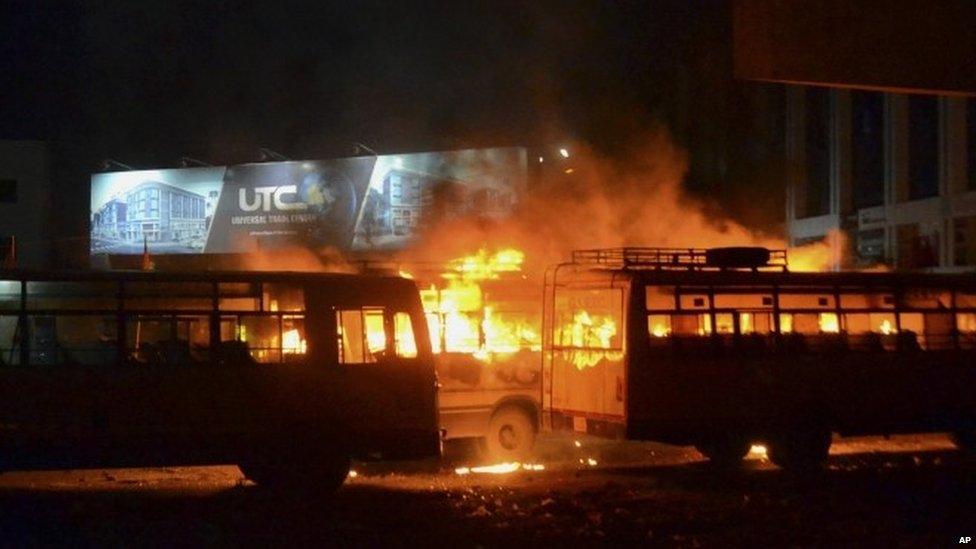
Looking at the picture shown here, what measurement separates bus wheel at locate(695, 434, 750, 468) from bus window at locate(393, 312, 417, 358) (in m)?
5.17

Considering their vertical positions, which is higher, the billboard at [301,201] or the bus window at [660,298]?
the billboard at [301,201]

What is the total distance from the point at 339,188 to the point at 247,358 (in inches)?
1023

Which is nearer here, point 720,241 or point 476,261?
point 476,261

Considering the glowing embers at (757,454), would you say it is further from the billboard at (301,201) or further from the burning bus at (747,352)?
the billboard at (301,201)

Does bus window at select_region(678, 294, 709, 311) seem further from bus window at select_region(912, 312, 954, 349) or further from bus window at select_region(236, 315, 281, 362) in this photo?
bus window at select_region(236, 315, 281, 362)

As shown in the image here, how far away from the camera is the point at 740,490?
48.9 feet

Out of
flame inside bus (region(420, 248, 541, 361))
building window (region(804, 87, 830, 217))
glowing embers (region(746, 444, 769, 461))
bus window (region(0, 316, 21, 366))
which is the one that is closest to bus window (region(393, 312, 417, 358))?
flame inside bus (region(420, 248, 541, 361))

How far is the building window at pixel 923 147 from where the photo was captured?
31609mm

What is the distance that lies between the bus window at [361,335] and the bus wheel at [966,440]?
10.5 m

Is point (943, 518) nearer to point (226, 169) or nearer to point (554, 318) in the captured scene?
point (554, 318)

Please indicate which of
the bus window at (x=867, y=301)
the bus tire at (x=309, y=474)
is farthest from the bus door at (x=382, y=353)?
the bus window at (x=867, y=301)

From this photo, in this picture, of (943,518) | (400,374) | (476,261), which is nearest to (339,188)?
(476,261)

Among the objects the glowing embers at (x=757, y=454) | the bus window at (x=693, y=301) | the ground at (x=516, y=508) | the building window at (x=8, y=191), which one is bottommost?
the glowing embers at (x=757, y=454)

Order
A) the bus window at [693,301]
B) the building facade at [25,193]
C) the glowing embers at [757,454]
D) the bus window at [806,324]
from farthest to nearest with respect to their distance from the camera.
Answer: the building facade at [25,193], the glowing embers at [757,454], the bus window at [806,324], the bus window at [693,301]
